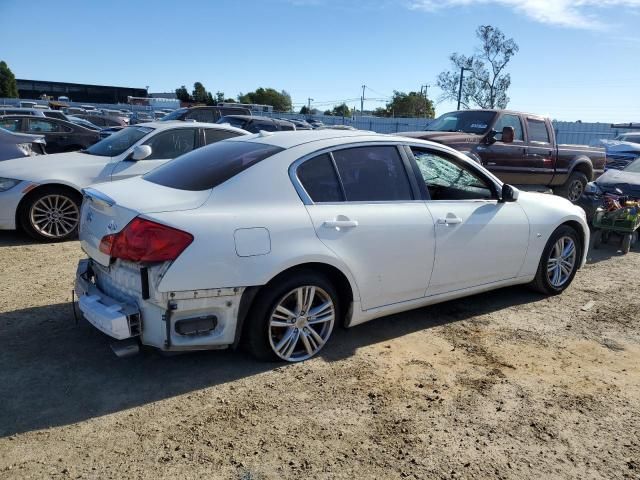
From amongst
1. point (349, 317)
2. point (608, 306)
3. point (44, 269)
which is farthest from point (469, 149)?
point (44, 269)

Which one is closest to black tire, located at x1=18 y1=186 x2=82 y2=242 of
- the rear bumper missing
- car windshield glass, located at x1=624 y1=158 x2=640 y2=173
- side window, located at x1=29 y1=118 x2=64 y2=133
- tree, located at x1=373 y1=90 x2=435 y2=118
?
the rear bumper missing

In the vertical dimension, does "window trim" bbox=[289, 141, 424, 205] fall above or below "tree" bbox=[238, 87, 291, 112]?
below

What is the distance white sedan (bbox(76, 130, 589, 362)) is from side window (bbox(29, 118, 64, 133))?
10.3 m

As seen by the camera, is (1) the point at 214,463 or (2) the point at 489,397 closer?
(1) the point at 214,463

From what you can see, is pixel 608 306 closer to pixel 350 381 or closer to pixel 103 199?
pixel 350 381

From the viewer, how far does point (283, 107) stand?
89500mm

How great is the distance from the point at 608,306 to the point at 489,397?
102 inches

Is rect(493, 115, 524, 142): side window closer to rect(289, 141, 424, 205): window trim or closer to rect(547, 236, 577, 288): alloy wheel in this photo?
rect(547, 236, 577, 288): alloy wheel

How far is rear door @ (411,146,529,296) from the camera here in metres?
4.29

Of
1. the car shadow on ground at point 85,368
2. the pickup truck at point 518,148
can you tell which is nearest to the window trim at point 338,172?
the car shadow on ground at point 85,368

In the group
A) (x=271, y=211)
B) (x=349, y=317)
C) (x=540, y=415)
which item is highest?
(x=271, y=211)

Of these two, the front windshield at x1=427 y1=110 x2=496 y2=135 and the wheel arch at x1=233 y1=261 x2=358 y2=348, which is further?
the front windshield at x1=427 y1=110 x2=496 y2=135

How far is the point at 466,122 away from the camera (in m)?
10.0

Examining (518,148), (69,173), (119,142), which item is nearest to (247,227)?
(69,173)
